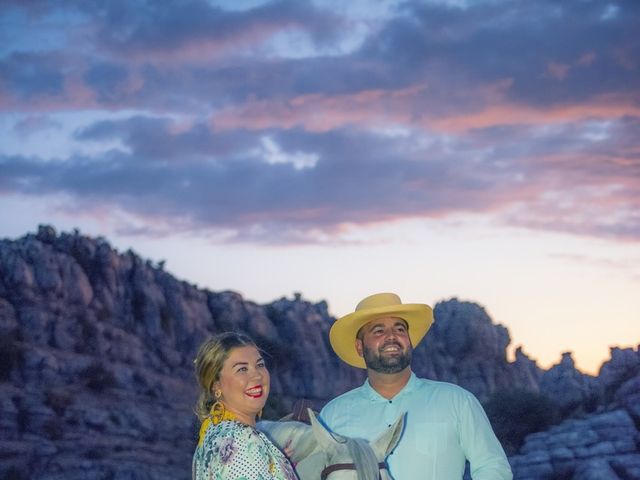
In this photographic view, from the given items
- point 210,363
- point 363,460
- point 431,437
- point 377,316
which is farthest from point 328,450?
point 377,316

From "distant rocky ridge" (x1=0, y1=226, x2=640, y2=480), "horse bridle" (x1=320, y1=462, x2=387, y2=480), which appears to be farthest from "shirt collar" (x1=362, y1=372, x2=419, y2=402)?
"distant rocky ridge" (x1=0, y1=226, x2=640, y2=480)

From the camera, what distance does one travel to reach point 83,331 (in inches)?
1977

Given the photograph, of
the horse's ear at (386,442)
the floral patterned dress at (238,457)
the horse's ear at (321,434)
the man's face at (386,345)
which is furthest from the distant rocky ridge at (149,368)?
the floral patterned dress at (238,457)

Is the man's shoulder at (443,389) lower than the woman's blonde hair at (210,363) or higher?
lower

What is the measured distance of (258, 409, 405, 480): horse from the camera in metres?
4.86

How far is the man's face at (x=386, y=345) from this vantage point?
664 centimetres

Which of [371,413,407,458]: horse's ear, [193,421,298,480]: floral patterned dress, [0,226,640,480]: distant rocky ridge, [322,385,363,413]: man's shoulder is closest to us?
[193,421,298,480]: floral patterned dress

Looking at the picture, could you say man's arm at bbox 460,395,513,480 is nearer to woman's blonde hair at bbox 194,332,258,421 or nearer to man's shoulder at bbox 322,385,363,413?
man's shoulder at bbox 322,385,363,413

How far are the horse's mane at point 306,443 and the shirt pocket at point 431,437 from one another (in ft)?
4.49

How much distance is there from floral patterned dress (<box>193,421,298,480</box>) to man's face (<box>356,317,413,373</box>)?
6.04 feet

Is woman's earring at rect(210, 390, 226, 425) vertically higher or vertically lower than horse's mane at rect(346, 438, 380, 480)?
higher

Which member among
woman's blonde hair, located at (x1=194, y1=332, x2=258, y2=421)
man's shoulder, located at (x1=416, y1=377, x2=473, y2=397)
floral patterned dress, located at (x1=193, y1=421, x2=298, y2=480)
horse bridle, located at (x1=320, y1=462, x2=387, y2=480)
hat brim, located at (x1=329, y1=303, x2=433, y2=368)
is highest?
hat brim, located at (x1=329, y1=303, x2=433, y2=368)

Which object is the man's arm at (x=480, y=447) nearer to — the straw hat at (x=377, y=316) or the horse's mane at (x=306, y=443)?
the straw hat at (x=377, y=316)

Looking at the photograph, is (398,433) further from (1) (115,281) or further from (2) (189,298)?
(2) (189,298)
